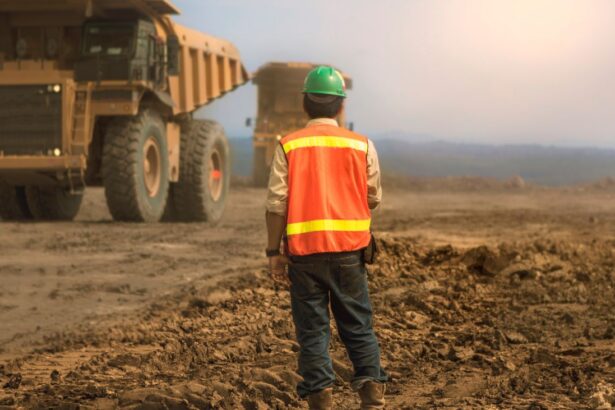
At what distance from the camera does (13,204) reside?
52.8ft

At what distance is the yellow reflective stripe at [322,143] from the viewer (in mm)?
4586

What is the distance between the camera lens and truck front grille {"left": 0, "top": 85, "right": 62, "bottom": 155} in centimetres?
1411

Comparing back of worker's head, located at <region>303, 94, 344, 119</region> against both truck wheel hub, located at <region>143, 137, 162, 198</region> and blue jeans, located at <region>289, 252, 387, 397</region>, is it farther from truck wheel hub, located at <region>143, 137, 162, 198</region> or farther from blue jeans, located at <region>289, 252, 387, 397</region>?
truck wheel hub, located at <region>143, 137, 162, 198</region>

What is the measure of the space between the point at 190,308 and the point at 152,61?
23.9 ft

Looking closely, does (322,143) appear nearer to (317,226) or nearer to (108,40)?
(317,226)

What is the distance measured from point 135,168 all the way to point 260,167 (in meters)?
12.8

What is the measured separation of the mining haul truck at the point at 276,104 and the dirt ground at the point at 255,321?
39.4 ft

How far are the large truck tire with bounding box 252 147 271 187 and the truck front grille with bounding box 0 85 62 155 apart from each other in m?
12.6

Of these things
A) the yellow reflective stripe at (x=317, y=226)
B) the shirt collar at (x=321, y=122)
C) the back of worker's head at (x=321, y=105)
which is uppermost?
the back of worker's head at (x=321, y=105)

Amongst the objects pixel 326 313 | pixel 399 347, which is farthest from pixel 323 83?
pixel 399 347

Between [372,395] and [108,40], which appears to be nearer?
[372,395]

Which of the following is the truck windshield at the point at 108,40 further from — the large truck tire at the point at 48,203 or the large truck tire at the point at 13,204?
the large truck tire at the point at 13,204

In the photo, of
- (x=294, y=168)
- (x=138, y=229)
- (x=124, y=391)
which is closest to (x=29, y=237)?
(x=138, y=229)

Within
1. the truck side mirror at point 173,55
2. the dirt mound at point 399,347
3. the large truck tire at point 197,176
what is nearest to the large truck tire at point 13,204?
the large truck tire at point 197,176
